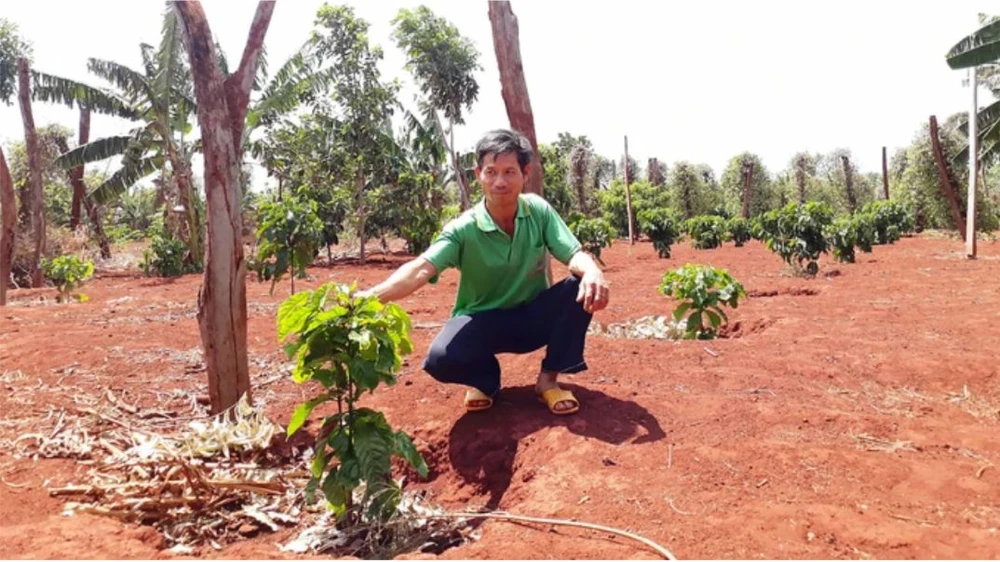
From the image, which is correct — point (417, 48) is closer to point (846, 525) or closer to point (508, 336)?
point (508, 336)

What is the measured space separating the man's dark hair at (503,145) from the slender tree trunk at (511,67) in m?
2.76

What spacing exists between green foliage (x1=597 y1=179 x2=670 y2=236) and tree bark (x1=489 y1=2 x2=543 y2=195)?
22.4m

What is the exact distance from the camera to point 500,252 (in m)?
3.14

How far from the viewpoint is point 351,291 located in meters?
2.55

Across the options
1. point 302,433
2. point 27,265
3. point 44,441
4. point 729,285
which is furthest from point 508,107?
point 27,265

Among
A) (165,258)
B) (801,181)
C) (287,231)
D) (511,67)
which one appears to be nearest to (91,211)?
(165,258)

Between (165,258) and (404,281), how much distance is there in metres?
15.4

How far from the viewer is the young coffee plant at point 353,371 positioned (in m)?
2.40

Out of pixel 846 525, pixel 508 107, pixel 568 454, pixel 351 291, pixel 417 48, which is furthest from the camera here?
pixel 417 48

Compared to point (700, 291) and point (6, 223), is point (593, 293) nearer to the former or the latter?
point (700, 291)

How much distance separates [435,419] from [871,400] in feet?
7.85

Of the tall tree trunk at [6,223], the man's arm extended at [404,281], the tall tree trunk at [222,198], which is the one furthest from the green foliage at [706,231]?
the man's arm extended at [404,281]

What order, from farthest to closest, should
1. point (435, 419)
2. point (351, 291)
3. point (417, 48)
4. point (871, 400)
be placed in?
point (417, 48), point (871, 400), point (435, 419), point (351, 291)

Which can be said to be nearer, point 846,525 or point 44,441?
point 846,525
